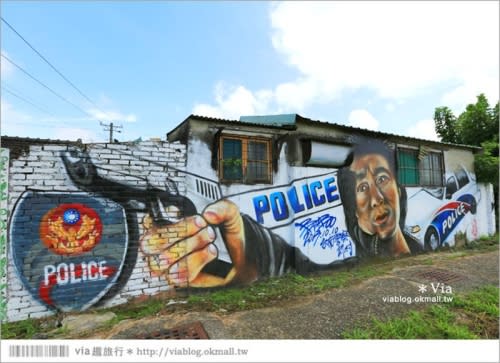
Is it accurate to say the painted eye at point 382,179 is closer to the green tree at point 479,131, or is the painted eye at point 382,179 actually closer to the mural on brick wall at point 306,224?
the mural on brick wall at point 306,224

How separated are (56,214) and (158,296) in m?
2.09

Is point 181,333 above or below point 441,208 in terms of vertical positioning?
below

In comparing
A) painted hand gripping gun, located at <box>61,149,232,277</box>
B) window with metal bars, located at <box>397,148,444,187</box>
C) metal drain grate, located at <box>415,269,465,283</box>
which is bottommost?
metal drain grate, located at <box>415,269,465,283</box>

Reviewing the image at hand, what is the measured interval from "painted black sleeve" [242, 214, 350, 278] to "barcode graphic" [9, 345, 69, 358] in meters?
3.07

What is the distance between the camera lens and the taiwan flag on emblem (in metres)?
3.50

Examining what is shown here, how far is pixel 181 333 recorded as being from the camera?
3.18 metres

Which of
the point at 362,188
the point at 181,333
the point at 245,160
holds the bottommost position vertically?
the point at 181,333

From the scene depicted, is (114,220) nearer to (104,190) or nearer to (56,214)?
(104,190)

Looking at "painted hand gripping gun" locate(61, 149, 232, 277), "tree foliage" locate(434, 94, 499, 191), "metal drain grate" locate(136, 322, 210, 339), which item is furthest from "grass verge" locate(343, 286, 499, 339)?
"tree foliage" locate(434, 94, 499, 191)

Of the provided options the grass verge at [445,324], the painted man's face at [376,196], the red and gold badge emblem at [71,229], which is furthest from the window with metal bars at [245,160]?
the grass verge at [445,324]

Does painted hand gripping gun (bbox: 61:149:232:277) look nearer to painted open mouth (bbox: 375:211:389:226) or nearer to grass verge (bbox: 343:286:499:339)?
grass verge (bbox: 343:286:499:339)

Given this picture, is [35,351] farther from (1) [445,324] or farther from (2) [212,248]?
(1) [445,324]

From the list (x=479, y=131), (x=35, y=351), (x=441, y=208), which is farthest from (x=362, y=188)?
(x=479, y=131)

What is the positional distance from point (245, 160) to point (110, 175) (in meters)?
2.48
